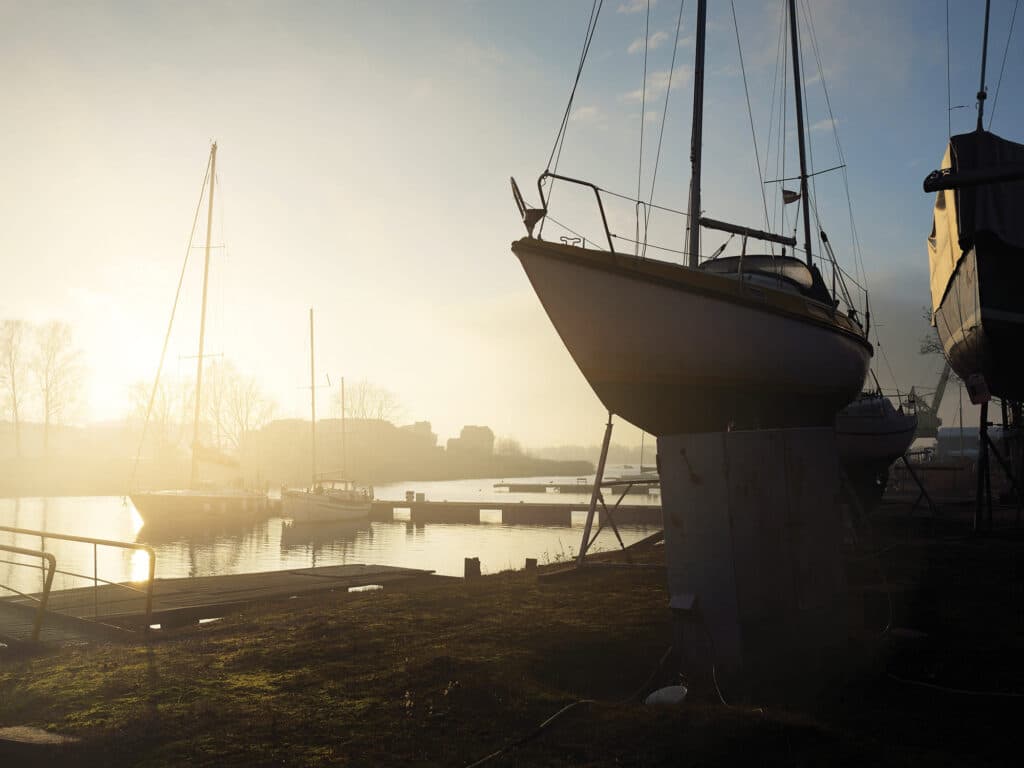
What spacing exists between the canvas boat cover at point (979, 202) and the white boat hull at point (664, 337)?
5.39 metres

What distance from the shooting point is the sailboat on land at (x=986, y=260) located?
12.3 metres

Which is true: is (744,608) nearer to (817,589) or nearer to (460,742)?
(817,589)

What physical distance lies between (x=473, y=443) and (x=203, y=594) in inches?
6997

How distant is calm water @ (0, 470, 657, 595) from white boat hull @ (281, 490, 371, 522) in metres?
0.61

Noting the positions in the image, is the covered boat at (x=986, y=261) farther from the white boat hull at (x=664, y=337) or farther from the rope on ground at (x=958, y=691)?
the rope on ground at (x=958, y=691)

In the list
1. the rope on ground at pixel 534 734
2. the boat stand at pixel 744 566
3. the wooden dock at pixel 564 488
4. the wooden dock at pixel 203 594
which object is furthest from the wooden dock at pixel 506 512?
the rope on ground at pixel 534 734

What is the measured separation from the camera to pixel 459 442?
616 feet

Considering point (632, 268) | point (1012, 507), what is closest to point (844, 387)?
point (632, 268)

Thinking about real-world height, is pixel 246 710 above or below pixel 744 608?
below

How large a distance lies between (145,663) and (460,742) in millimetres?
4581

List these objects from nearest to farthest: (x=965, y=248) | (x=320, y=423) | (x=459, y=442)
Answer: (x=965, y=248), (x=320, y=423), (x=459, y=442)

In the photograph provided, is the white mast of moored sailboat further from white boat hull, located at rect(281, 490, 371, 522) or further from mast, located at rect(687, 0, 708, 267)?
white boat hull, located at rect(281, 490, 371, 522)

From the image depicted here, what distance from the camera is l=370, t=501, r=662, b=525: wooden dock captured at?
158 feet

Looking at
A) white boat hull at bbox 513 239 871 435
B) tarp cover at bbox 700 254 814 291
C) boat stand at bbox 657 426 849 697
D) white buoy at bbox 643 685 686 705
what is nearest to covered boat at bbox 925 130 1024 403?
tarp cover at bbox 700 254 814 291
